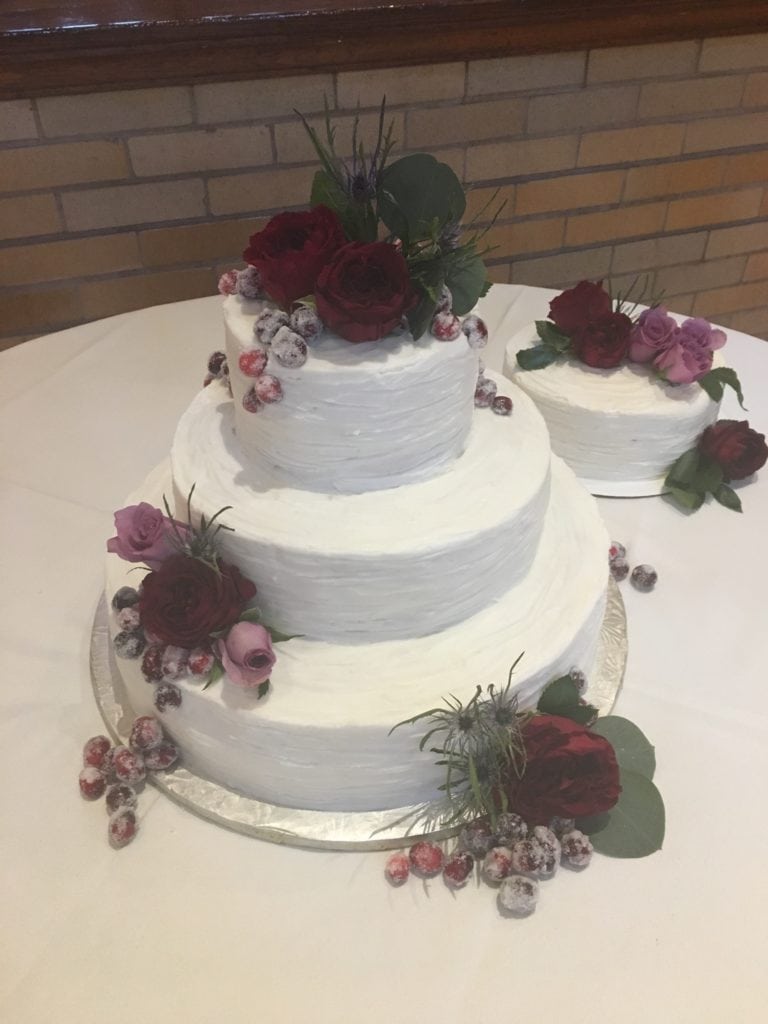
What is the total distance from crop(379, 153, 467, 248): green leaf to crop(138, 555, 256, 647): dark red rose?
1.63 ft

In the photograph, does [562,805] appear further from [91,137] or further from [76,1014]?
[91,137]

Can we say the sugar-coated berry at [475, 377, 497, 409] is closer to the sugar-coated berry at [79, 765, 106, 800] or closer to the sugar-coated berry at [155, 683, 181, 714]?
the sugar-coated berry at [155, 683, 181, 714]

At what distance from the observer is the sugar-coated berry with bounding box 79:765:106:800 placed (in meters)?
1.27

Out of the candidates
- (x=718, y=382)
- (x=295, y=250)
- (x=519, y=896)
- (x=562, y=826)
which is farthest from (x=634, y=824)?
(x=718, y=382)

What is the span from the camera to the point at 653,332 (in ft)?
5.97

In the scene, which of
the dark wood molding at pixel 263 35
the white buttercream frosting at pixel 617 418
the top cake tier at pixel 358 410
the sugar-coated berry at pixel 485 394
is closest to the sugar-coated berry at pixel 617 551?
the white buttercream frosting at pixel 617 418

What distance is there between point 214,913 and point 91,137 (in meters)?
2.07

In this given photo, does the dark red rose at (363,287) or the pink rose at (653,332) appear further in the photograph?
the pink rose at (653,332)

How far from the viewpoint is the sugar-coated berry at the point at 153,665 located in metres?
1.19

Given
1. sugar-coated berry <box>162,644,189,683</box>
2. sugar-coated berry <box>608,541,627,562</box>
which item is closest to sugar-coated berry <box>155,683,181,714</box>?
sugar-coated berry <box>162,644,189,683</box>

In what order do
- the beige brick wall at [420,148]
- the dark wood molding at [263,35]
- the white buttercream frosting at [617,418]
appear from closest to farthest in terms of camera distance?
1. the white buttercream frosting at [617,418]
2. the dark wood molding at [263,35]
3. the beige brick wall at [420,148]

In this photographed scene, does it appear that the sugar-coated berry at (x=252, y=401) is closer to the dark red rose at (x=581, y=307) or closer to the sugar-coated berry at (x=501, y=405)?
the sugar-coated berry at (x=501, y=405)

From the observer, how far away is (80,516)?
5.97ft

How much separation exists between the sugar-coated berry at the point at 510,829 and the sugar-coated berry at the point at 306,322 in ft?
2.25
